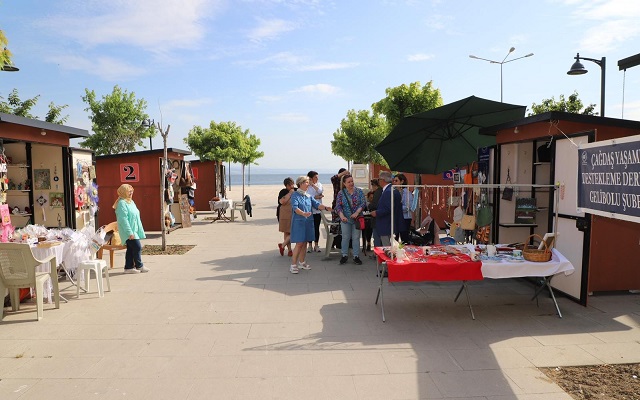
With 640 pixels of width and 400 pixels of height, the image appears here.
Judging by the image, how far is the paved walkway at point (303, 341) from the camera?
3719 millimetres

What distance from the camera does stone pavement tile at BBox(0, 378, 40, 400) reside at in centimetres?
361

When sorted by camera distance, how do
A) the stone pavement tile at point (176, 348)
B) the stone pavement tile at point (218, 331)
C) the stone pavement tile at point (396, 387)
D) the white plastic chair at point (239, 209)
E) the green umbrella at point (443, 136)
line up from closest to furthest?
1. the stone pavement tile at point (396, 387)
2. the stone pavement tile at point (176, 348)
3. the stone pavement tile at point (218, 331)
4. the green umbrella at point (443, 136)
5. the white plastic chair at point (239, 209)

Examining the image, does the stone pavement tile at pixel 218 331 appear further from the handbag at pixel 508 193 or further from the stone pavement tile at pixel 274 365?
the handbag at pixel 508 193

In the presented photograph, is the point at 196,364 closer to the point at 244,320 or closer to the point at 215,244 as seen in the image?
the point at 244,320

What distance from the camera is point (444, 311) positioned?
577 cm

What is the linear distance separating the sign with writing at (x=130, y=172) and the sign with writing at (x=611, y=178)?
1245cm

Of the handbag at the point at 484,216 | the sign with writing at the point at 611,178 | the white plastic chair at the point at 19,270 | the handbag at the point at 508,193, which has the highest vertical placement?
the sign with writing at the point at 611,178

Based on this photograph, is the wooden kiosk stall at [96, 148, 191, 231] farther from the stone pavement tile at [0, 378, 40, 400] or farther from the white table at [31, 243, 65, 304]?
the stone pavement tile at [0, 378, 40, 400]

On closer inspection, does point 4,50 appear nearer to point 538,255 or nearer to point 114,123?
point 538,255

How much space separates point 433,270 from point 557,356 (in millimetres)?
1565

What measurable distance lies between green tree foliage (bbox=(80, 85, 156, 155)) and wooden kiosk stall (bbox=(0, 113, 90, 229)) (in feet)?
63.0

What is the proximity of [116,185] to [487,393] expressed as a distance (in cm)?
1291

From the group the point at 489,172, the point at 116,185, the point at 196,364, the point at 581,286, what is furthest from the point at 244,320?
the point at 116,185

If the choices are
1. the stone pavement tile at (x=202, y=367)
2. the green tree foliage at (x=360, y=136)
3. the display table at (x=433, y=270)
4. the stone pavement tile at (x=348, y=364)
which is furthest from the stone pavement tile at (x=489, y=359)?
the green tree foliage at (x=360, y=136)
